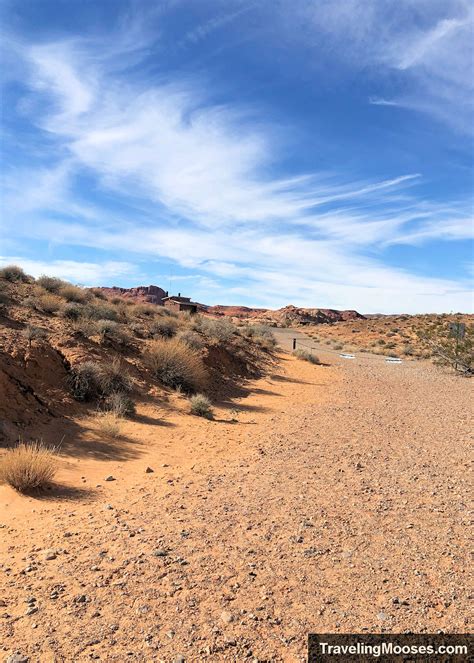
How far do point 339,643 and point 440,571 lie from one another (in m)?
1.42

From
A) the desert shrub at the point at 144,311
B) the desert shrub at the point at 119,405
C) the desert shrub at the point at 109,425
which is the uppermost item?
the desert shrub at the point at 144,311

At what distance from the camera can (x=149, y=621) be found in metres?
3.41

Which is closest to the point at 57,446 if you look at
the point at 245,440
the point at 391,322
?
the point at 245,440

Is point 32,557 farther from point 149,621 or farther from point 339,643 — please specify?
point 339,643

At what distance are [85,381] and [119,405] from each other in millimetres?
1114

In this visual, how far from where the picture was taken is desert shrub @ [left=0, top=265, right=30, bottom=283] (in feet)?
68.4

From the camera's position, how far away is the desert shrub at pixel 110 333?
14715 millimetres

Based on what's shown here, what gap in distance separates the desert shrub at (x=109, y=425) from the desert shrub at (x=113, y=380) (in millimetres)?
1467

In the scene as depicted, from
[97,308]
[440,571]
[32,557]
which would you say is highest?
[97,308]

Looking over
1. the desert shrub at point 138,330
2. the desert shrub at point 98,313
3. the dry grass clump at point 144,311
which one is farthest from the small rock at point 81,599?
the dry grass clump at point 144,311

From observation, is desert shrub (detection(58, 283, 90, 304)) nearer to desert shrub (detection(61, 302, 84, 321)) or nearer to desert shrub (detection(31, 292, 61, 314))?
desert shrub (detection(31, 292, 61, 314))

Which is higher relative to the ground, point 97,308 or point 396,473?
point 97,308

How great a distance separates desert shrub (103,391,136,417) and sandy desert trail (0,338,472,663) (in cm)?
128

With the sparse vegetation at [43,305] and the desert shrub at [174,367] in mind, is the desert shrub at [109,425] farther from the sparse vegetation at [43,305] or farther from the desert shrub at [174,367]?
the sparse vegetation at [43,305]
